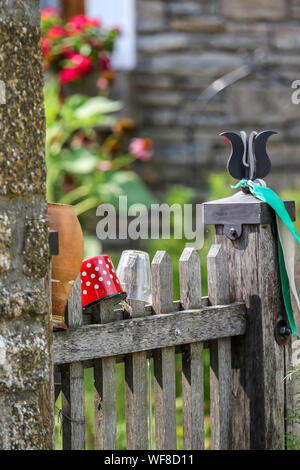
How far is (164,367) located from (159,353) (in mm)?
41

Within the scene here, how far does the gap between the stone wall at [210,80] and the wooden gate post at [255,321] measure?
2.96m

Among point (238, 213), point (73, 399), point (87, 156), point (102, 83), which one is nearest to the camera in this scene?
point (73, 399)

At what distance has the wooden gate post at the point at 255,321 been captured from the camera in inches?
78.7

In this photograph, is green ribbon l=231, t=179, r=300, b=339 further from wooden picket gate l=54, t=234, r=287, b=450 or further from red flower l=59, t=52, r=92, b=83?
red flower l=59, t=52, r=92, b=83

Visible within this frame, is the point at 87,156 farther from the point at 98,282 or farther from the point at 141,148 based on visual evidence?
the point at 98,282

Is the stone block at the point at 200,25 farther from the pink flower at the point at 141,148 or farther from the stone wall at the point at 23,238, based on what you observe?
the stone wall at the point at 23,238

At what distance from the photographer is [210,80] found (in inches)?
198

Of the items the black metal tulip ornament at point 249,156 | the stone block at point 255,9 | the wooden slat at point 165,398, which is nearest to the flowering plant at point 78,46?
the stone block at point 255,9

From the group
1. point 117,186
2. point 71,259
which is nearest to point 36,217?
point 71,259

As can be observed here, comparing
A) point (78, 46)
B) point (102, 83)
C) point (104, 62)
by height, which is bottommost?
point (102, 83)

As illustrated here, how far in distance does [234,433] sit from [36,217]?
40.1 inches

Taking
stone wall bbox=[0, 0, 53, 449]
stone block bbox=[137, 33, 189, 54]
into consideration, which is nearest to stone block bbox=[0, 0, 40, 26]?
stone wall bbox=[0, 0, 53, 449]

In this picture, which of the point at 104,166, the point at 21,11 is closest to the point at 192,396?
the point at 21,11

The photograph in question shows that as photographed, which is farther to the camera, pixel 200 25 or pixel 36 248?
pixel 200 25
